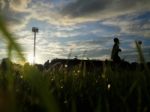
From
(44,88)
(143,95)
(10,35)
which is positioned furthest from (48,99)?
(143,95)

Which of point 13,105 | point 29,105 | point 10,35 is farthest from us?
point 29,105

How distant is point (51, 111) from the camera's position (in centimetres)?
65

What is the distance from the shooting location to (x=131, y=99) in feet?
5.57

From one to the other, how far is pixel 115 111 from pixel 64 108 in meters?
0.28

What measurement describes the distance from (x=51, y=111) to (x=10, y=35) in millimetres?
222

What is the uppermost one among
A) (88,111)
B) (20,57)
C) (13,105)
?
(20,57)

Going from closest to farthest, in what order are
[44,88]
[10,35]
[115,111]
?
1. [10,35]
2. [44,88]
3. [115,111]

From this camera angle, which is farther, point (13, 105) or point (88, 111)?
point (88, 111)

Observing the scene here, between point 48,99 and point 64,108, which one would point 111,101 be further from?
point 48,99

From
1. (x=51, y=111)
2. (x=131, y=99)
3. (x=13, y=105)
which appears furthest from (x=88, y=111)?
(x=51, y=111)

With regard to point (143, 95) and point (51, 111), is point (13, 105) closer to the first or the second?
point (51, 111)

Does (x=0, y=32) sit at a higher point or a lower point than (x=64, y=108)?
higher

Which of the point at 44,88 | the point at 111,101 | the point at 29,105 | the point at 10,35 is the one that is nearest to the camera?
the point at 10,35

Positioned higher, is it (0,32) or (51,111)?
(0,32)
